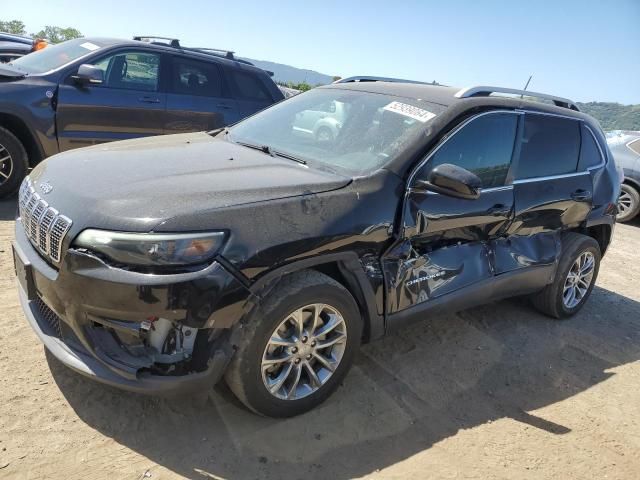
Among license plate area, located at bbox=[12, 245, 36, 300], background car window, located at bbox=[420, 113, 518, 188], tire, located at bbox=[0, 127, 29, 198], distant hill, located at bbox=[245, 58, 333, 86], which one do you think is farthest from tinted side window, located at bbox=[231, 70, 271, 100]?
distant hill, located at bbox=[245, 58, 333, 86]

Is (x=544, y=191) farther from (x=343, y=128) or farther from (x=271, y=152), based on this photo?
(x=271, y=152)

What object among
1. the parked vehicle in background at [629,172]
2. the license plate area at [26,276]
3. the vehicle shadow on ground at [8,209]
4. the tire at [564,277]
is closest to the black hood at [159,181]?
the license plate area at [26,276]

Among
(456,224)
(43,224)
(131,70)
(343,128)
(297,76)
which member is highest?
(343,128)

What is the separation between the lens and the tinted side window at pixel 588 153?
15.0 feet

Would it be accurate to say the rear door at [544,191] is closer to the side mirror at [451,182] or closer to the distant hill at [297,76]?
the side mirror at [451,182]

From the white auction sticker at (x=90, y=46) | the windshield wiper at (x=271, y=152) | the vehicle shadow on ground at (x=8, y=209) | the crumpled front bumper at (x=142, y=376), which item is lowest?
the vehicle shadow on ground at (x=8, y=209)

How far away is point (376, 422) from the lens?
301 cm

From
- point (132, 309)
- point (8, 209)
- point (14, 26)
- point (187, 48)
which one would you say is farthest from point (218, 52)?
point (14, 26)

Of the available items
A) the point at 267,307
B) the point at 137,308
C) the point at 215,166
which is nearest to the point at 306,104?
the point at 215,166

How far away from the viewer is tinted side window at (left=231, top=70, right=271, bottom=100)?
23.5 feet

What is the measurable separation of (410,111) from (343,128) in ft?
1.43

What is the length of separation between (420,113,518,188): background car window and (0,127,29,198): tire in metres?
4.46

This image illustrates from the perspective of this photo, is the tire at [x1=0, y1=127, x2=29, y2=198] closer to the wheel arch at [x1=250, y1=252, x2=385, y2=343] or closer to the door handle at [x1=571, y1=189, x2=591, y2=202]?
the wheel arch at [x1=250, y1=252, x2=385, y2=343]

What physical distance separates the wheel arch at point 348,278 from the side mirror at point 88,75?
404cm
